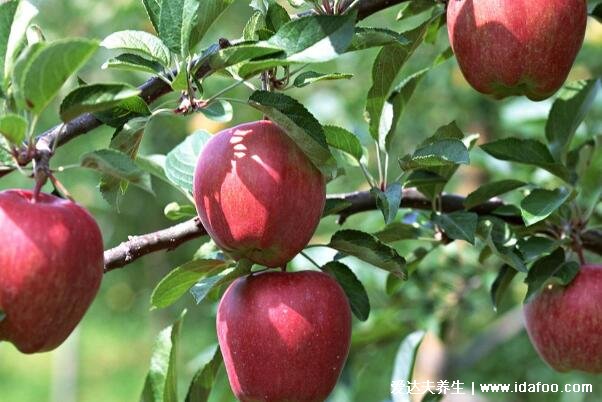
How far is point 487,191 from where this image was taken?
122 cm

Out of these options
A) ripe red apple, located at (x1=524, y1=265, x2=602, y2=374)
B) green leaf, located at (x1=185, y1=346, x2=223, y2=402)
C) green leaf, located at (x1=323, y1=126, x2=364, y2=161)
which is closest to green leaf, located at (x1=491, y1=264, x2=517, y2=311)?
ripe red apple, located at (x1=524, y1=265, x2=602, y2=374)

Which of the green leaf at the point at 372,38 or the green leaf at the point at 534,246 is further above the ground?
the green leaf at the point at 372,38

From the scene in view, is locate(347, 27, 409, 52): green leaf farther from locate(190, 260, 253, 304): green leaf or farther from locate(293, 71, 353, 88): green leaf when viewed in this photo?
locate(190, 260, 253, 304): green leaf

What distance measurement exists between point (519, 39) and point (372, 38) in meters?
0.19

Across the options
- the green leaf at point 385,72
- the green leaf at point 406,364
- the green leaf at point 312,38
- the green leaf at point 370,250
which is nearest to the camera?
the green leaf at point 312,38

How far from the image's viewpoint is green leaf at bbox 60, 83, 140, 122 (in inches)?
30.3

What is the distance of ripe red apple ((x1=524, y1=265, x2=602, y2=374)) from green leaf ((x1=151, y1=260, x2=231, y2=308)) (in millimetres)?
446

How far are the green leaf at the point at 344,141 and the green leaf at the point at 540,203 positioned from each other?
8.8 inches

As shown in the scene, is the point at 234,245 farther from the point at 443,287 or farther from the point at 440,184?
the point at 443,287

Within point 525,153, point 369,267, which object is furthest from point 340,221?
point 369,267

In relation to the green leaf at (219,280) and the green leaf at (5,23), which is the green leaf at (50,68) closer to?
the green leaf at (5,23)

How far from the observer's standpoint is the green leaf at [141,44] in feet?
3.08

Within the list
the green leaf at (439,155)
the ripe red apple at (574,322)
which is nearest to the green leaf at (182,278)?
the green leaf at (439,155)

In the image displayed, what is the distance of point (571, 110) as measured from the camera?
4.31 ft
